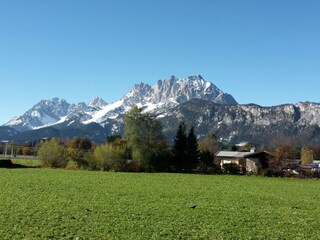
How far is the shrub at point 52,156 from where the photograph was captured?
88438 millimetres

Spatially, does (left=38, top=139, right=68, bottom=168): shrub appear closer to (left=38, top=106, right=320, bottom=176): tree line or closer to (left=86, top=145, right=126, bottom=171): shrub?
(left=38, top=106, right=320, bottom=176): tree line

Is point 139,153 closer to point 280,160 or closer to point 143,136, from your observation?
point 143,136

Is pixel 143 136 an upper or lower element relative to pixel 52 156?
upper

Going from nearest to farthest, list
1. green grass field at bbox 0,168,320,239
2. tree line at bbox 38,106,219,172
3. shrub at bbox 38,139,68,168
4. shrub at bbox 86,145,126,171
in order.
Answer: green grass field at bbox 0,168,320,239 < shrub at bbox 86,145,126,171 < tree line at bbox 38,106,219,172 < shrub at bbox 38,139,68,168

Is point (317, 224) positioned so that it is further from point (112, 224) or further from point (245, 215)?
point (112, 224)

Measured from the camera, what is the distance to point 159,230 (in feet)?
59.8

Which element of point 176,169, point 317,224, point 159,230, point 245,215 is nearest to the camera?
point 159,230

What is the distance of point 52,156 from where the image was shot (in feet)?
290

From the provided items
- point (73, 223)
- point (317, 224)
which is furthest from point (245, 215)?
point (73, 223)

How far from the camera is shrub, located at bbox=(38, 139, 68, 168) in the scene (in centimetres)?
8844

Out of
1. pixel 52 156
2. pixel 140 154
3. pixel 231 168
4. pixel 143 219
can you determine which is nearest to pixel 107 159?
pixel 140 154

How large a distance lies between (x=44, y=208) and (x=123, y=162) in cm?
6389

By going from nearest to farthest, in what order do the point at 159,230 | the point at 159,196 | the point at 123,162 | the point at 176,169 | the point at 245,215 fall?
the point at 159,230 → the point at 245,215 → the point at 159,196 → the point at 123,162 → the point at 176,169

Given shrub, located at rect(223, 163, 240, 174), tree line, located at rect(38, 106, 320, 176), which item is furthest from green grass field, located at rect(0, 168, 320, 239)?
shrub, located at rect(223, 163, 240, 174)
